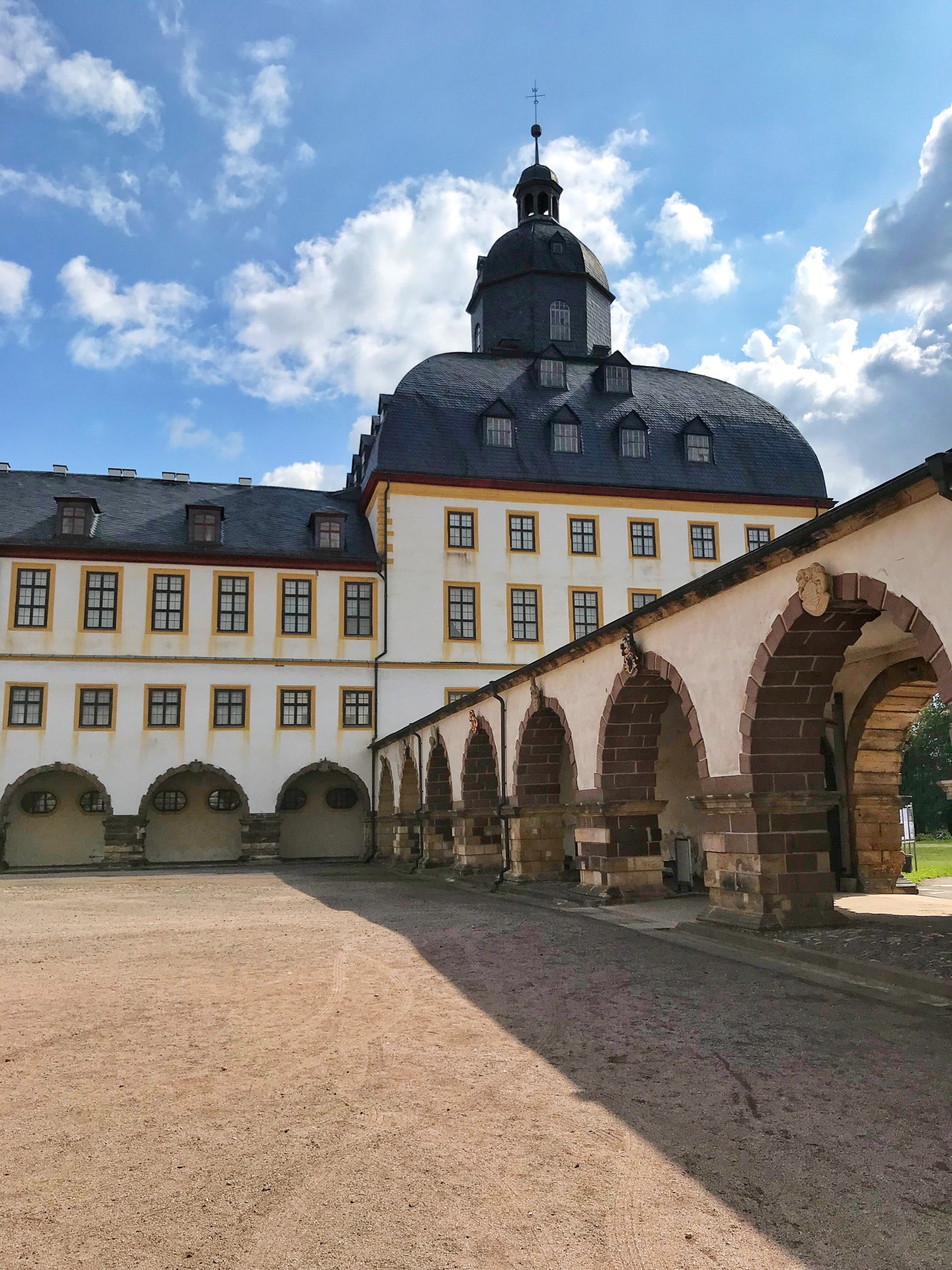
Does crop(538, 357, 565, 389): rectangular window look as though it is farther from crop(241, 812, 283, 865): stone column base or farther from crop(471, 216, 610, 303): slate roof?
crop(241, 812, 283, 865): stone column base

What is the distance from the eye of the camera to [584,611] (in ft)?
111

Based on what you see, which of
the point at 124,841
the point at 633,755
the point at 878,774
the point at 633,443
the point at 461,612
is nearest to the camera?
the point at 633,755

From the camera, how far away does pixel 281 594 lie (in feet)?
105

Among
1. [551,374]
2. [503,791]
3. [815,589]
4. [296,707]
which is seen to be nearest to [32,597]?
[296,707]

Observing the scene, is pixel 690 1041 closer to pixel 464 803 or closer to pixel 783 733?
pixel 783 733

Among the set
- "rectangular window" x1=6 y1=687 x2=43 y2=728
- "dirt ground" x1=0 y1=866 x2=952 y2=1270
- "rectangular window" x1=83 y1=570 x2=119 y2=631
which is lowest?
"dirt ground" x1=0 y1=866 x2=952 y2=1270

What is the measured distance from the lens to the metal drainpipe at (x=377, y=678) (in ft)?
102

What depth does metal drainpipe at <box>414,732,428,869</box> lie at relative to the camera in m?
24.4

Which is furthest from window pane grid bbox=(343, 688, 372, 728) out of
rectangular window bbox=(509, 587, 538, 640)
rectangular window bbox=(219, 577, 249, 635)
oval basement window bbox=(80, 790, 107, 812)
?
oval basement window bbox=(80, 790, 107, 812)

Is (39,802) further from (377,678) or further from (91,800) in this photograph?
(377,678)

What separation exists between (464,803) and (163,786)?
44.7ft

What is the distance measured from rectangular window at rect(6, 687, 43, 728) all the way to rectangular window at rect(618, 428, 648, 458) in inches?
785

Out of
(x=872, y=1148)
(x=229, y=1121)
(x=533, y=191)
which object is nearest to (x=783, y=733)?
(x=872, y=1148)

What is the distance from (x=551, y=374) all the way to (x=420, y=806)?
18716 mm
